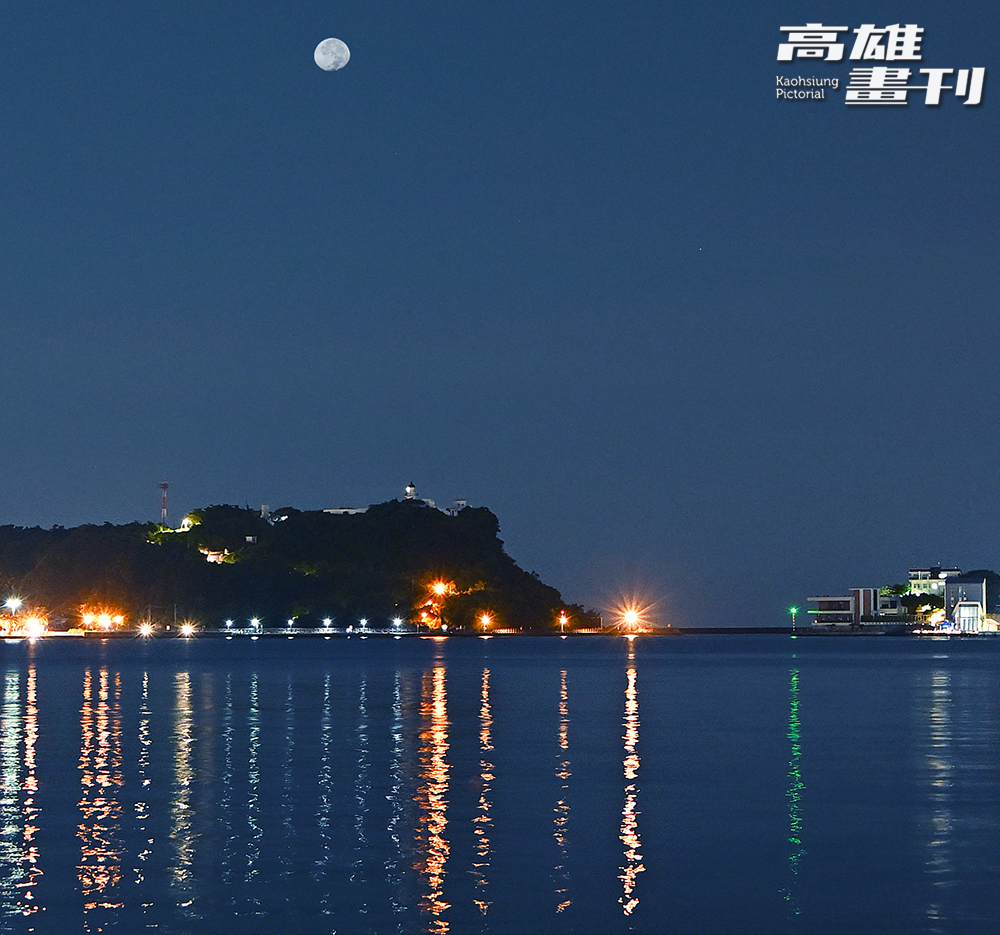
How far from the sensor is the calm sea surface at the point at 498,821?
2220 cm

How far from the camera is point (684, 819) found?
31422 mm

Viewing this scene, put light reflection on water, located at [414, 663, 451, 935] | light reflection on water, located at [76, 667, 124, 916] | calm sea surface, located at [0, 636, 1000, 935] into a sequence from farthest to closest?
light reflection on water, located at [76, 667, 124, 916], light reflection on water, located at [414, 663, 451, 935], calm sea surface, located at [0, 636, 1000, 935]

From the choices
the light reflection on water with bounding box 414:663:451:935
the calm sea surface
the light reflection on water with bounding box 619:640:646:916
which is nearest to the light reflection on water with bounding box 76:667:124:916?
the calm sea surface

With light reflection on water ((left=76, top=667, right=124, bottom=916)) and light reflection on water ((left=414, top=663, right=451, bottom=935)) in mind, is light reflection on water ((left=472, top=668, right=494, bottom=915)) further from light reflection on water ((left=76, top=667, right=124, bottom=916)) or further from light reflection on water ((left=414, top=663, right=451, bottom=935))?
light reflection on water ((left=76, top=667, right=124, bottom=916))

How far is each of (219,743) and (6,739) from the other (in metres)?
8.19

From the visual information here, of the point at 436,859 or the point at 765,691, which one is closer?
the point at 436,859

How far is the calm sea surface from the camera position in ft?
72.8

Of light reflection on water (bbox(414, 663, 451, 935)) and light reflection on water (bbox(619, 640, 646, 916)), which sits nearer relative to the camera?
light reflection on water (bbox(414, 663, 451, 935))

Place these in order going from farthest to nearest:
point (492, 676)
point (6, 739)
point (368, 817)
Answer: point (492, 676)
point (6, 739)
point (368, 817)

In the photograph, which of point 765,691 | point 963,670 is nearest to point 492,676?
point 765,691

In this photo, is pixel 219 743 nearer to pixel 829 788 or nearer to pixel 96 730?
pixel 96 730

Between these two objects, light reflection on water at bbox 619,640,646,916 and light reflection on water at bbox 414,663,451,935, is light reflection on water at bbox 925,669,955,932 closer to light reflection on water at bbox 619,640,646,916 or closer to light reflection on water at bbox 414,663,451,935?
light reflection on water at bbox 619,640,646,916

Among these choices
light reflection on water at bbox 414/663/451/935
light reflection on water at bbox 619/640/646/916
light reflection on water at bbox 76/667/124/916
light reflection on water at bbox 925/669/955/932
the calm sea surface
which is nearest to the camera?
the calm sea surface

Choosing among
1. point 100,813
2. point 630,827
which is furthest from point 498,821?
point 100,813
